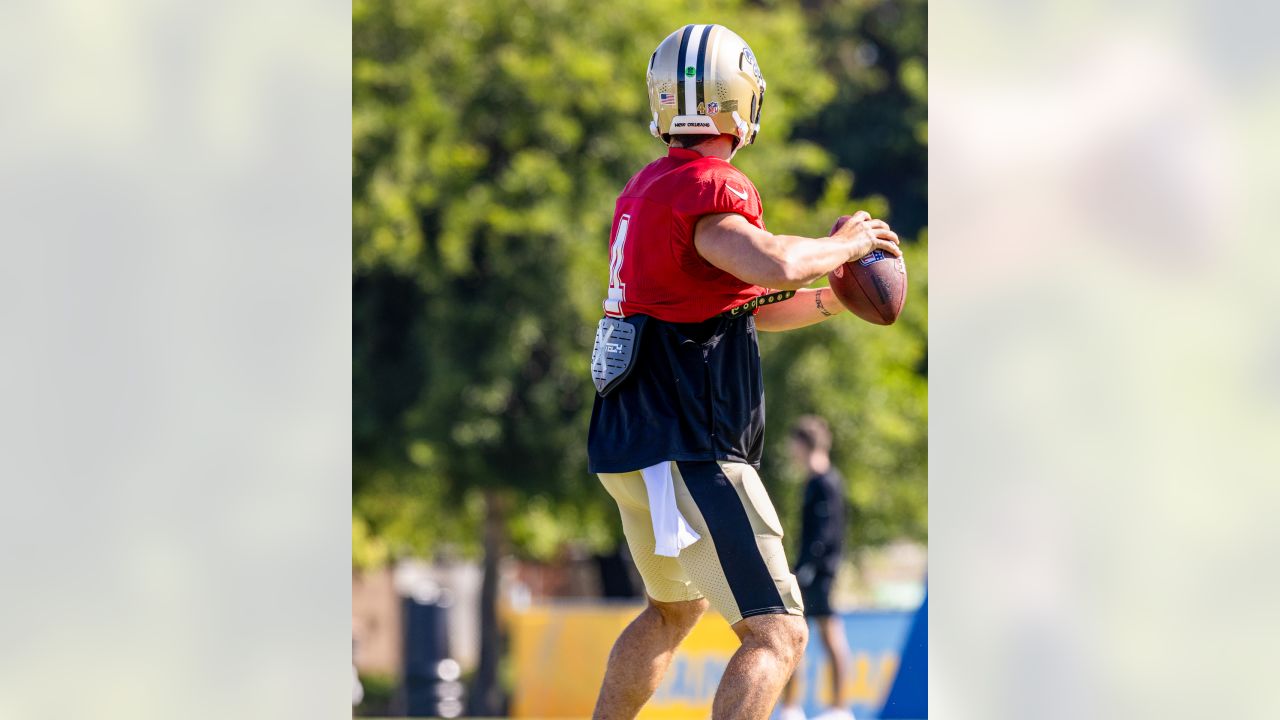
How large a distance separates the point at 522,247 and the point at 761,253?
14.4 metres

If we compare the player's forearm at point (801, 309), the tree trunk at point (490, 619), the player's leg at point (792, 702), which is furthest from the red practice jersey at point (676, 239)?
the tree trunk at point (490, 619)

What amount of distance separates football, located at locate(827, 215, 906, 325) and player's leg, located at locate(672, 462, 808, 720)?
67 centimetres

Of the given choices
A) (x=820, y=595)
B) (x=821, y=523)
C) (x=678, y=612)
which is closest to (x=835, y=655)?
(x=820, y=595)

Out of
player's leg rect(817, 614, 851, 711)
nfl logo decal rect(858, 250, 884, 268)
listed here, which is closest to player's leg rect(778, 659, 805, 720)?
player's leg rect(817, 614, 851, 711)

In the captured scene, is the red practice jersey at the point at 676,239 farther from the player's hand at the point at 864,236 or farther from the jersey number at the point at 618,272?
the player's hand at the point at 864,236

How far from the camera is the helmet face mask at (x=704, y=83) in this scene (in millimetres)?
4484

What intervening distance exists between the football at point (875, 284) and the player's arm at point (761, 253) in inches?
10.8

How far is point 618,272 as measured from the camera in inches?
181

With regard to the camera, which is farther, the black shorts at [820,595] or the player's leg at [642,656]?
the black shorts at [820,595]

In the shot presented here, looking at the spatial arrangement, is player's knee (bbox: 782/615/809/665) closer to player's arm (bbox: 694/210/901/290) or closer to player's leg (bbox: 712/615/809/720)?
player's leg (bbox: 712/615/809/720)

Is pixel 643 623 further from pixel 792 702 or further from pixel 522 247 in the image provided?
pixel 522 247

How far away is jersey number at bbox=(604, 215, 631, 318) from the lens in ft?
15.1
